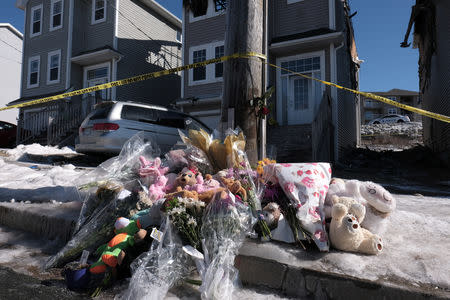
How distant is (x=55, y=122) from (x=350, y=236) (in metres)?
14.2

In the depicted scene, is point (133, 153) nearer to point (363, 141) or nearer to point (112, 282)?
point (112, 282)

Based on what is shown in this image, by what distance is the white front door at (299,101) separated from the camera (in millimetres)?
11844

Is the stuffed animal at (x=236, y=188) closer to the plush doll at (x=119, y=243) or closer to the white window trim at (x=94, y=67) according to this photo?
the plush doll at (x=119, y=243)

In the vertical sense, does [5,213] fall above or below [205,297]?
above

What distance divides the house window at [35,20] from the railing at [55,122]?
7008mm

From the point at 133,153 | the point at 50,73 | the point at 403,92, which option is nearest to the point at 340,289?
the point at 133,153

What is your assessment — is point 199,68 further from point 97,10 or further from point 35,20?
point 35,20

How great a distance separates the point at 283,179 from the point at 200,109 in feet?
37.4

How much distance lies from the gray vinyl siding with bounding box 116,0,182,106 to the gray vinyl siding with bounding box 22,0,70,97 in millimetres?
3615

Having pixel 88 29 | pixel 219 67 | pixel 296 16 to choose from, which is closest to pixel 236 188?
pixel 219 67

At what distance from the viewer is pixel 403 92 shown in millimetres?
55906

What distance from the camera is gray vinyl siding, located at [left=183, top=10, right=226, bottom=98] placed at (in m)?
13.4

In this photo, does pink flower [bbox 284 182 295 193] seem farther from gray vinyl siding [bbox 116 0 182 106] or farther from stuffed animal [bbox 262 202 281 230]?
gray vinyl siding [bbox 116 0 182 106]

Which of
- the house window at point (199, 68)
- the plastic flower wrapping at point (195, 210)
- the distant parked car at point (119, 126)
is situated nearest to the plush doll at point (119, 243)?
the plastic flower wrapping at point (195, 210)
